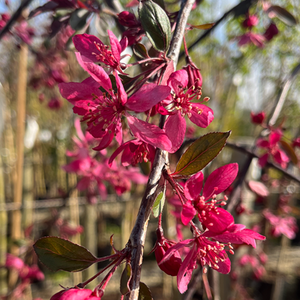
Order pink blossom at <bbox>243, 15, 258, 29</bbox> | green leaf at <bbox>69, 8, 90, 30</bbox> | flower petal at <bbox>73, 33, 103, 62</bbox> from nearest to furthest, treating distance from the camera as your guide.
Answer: flower petal at <bbox>73, 33, 103, 62</bbox>
green leaf at <bbox>69, 8, 90, 30</bbox>
pink blossom at <bbox>243, 15, 258, 29</bbox>

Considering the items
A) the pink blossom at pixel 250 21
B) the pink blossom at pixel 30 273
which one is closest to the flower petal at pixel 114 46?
the pink blossom at pixel 250 21

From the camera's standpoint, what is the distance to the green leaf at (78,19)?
27.6 inches

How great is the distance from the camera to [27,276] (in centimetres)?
139

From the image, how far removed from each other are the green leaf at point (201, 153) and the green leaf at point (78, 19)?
48 cm

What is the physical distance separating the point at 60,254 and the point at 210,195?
254 millimetres

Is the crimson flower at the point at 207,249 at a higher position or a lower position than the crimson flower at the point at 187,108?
lower

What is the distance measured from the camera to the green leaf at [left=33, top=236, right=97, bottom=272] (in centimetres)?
43

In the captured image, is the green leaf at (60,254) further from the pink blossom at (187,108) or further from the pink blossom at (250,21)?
the pink blossom at (250,21)

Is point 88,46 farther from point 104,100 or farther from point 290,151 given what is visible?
point 290,151

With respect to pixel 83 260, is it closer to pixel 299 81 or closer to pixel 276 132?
pixel 276 132

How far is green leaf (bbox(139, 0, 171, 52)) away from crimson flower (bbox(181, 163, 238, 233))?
0.76ft

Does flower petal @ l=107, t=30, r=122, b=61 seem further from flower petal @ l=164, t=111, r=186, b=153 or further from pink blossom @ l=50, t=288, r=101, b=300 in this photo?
pink blossom @ l=50, t=288, r=101, b=300

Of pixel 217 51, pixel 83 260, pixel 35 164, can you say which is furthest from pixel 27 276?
pixel 217 51

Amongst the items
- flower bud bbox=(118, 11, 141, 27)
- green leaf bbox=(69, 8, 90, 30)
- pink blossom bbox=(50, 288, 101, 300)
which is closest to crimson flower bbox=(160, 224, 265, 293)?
pink blossom bbox=(50, 288, 101, 300)
